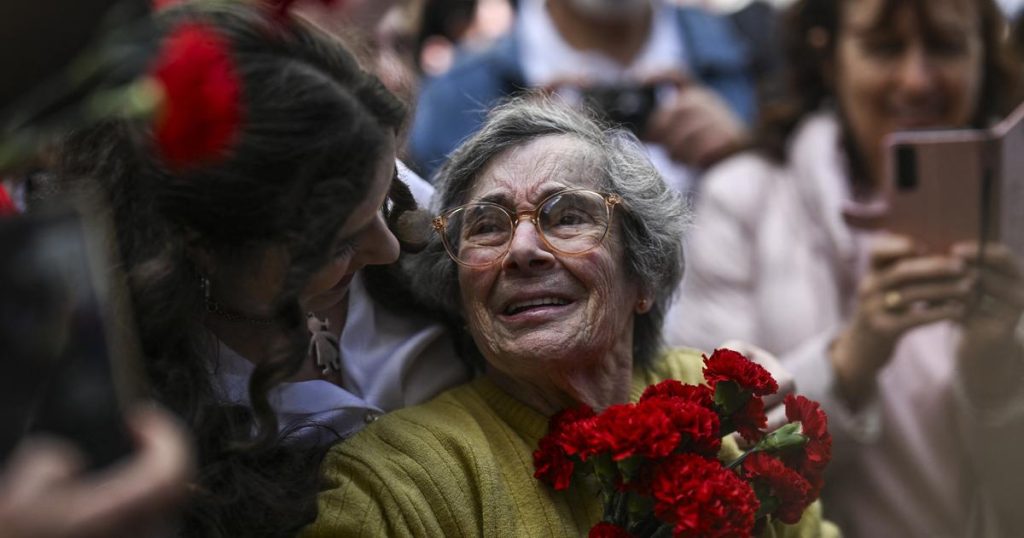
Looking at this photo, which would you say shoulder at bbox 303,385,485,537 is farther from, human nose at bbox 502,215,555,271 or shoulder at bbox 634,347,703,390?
shoulder at bbox 634,347,703,390

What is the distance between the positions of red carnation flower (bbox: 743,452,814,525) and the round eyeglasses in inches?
22.0

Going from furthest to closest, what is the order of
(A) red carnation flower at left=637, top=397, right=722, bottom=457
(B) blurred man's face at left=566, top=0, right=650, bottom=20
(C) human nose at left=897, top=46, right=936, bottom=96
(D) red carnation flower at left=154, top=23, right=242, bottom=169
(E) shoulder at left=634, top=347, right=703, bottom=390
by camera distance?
(B) blurred man's face at left=566, top=0, right=650, bottom=20 → (C) human nose at left=897, top=46, right=936, bottom=96 → (E) shoulder at left=634, top=347, right=703, bottom=390 → (A) red carnation flower at left=637, top=397, right=722, bottom=457 → (D) red carnation flower at left=154, top=23, right=242, bottom=169

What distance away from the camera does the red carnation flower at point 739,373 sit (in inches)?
95.3

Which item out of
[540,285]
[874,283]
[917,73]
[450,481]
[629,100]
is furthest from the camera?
[629,100]

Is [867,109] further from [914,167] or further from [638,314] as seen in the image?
[638,314]

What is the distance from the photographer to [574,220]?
2750 millimetres

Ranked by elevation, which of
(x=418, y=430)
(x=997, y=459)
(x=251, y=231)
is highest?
(x=251, y=231)

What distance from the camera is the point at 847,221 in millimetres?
3520

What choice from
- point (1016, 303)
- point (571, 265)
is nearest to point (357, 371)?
point (571, 265)

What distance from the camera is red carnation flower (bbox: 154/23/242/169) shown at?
1.73m

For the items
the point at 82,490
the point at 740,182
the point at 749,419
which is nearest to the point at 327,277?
the point at 749,419

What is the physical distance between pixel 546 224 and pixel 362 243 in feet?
1.38

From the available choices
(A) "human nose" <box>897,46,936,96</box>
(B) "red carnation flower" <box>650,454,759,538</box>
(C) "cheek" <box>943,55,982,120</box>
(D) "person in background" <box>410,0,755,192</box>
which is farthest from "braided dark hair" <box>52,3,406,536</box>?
(C) "cheek" <box>943,55,982,120</box>

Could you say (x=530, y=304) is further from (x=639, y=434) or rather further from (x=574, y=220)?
(x=639, y=434)
